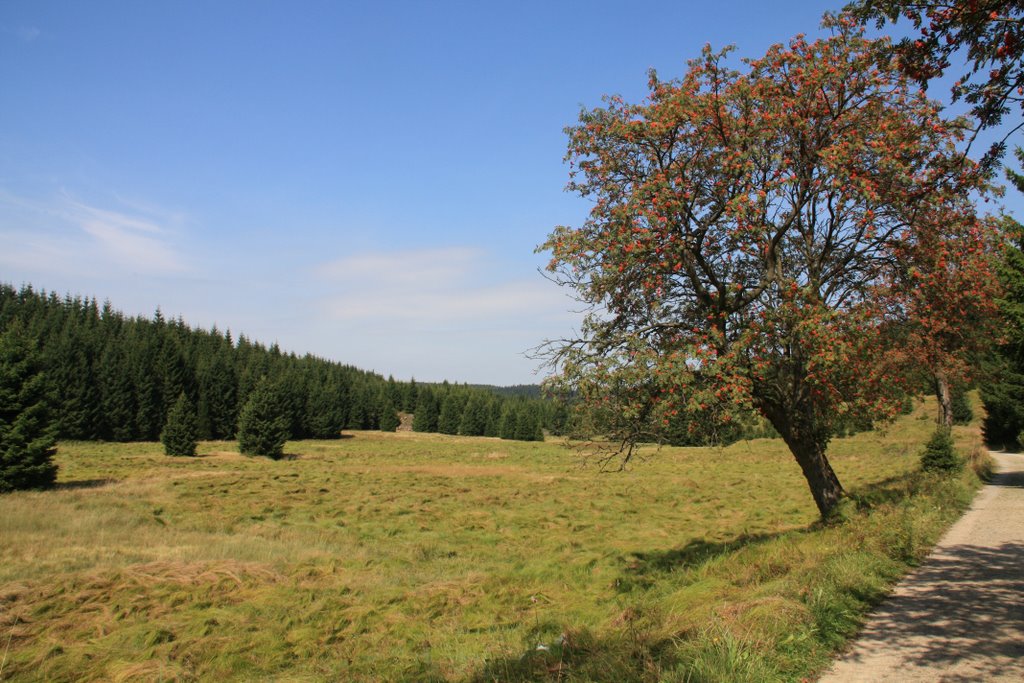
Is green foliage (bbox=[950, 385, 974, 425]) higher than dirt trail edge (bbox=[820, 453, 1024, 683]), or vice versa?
green foliage (bbox=[950, 385, 974, 425])

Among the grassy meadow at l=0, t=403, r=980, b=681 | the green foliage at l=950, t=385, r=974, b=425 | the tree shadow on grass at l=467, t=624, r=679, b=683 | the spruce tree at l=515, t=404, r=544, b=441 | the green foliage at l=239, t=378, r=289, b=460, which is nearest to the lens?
the tree shadow on grass at l=467, t=624, r=679, b=683

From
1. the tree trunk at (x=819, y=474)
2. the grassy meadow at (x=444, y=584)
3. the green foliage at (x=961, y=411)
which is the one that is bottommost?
the grassy meadow at (x=444, y=584)

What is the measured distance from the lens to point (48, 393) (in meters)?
27.9

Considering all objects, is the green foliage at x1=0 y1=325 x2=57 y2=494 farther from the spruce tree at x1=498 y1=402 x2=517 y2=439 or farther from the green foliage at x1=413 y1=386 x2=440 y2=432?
the green foliage at x1=413 y1=386 x2=440 y2=432

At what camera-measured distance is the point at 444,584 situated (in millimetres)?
13391

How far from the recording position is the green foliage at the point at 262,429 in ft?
184

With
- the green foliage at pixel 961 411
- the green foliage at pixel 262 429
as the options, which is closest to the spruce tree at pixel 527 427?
the green foliage at pixel 262 429

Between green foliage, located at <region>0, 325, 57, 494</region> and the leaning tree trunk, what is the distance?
31.0 metres

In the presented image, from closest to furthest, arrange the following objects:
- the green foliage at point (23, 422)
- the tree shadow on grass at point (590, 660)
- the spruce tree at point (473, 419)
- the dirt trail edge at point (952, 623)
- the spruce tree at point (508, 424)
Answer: the dirt trail edge at point (952, 623), the tree shadow on grass at point (590, 660), the green foliage at point (23, 422), the spruce tree at point (508, 424), the spruce tree at point (473, 419)

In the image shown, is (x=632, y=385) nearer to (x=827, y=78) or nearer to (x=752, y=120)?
(x=752, y=120)

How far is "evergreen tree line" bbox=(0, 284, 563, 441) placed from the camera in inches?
2972

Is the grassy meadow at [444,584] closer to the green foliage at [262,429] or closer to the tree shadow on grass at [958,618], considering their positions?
the tree shadow on grass at [958,618]

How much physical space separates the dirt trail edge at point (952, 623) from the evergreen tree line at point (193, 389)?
4334 cm

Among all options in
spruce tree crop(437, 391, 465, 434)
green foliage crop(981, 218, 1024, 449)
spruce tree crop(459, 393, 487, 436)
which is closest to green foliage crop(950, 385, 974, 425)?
green foliage crop(981, 218, 1024, 449)
